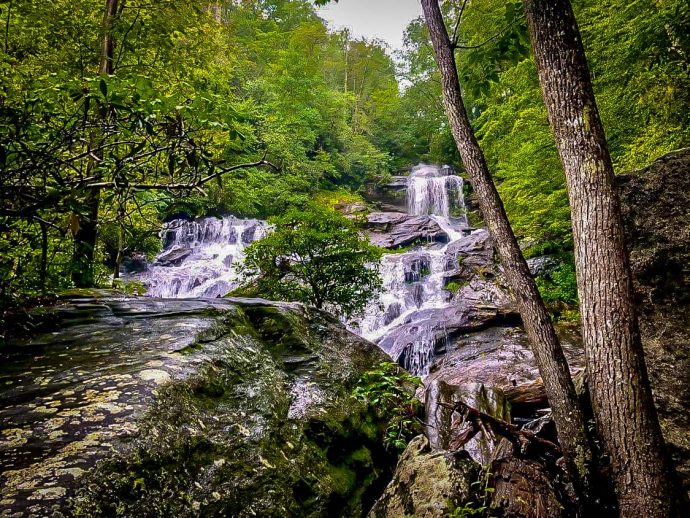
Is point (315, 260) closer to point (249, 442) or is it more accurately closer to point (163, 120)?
point (163, 120)

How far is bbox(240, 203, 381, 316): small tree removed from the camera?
7.57m

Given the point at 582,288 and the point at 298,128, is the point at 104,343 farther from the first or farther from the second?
the point at 298,128

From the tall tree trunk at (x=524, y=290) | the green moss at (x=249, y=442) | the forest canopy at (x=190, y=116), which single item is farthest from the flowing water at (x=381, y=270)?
the tall tree trunk at (x=524, y=290)

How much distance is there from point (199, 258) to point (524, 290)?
15.4 metres

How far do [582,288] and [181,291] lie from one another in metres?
13.7

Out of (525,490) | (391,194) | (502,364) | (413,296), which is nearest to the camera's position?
(525,490)

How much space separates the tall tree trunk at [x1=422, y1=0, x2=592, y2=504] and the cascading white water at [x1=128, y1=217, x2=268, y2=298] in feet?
31.8

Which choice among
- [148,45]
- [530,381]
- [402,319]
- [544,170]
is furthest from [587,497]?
[402,319]

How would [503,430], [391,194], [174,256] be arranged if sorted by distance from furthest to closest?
[391,194]
[174,256]
[503,430]

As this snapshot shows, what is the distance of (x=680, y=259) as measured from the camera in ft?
8.73

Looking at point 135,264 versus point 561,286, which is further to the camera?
point 135,264

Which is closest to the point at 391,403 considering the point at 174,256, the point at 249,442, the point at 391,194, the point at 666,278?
the point at 249,442

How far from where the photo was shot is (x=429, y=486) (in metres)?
2.28

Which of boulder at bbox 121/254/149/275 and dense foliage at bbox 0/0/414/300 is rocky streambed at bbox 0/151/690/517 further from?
boulder at bbox 121/254/149/275
